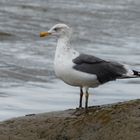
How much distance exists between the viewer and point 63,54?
790cm

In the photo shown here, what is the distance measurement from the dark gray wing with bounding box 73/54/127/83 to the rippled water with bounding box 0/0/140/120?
98.8 inches

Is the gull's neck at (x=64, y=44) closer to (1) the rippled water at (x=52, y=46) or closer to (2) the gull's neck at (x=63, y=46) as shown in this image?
(2) the gull's neck at (x=63, y=46)

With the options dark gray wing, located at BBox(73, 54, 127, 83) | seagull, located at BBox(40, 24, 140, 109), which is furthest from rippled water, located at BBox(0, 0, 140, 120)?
dark gray wing, located at BBox(73, 54, 127, 83)

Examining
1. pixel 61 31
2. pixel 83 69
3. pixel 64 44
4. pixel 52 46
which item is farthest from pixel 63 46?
pixel 52 46

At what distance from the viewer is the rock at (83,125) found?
23.1 ft

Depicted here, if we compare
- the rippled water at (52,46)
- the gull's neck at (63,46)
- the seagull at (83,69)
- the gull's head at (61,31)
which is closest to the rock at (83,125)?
the seagull at (83,69)

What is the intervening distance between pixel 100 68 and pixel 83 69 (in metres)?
0.24

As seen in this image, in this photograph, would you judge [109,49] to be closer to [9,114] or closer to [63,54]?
[9,114]

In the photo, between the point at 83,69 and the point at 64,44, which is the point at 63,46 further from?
the point at 83,69

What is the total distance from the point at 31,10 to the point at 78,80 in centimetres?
1545

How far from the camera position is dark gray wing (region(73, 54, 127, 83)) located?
7.80m

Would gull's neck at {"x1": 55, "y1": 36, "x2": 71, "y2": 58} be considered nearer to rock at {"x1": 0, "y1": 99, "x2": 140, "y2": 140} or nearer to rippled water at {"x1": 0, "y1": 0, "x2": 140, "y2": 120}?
rock at {"x1": 0, "y1": 99, "x2": 140, "y2": 140}

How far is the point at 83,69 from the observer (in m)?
7.76

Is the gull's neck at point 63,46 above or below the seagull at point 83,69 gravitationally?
above
